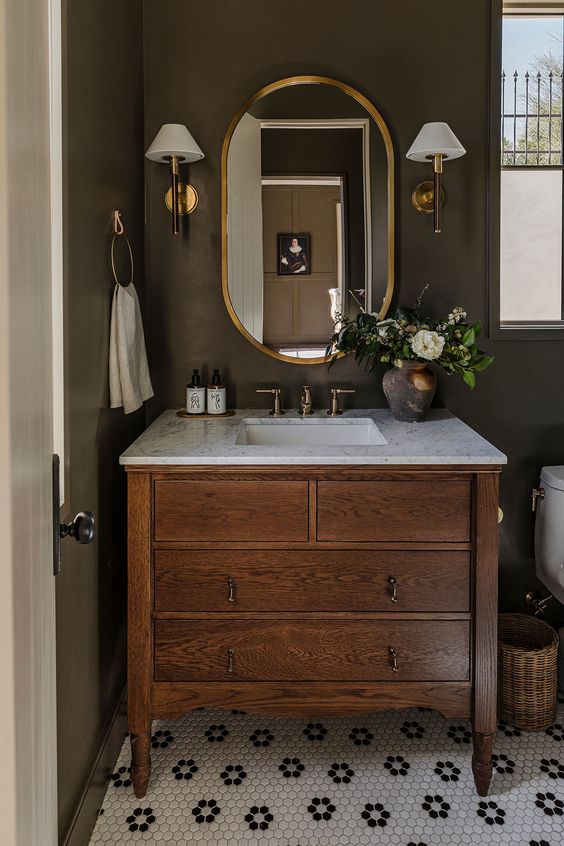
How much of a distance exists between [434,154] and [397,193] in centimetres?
20

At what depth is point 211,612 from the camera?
1.68m

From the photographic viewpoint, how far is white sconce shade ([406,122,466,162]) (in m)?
2.07

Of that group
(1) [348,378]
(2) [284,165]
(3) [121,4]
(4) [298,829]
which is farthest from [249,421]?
(3) [121,4]

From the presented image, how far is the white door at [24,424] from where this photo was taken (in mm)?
588

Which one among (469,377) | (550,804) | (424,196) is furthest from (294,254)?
(550,804)

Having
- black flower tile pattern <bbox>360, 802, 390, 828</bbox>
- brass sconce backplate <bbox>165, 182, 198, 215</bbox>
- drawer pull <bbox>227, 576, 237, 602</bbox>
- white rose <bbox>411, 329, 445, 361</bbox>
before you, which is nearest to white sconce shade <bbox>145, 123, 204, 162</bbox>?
brass sconce backplate <bbox>165, 182, 198, 215</bbox>

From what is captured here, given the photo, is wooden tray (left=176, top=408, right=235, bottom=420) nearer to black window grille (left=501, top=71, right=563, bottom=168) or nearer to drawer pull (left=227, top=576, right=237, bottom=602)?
drawer pull (left=227, top=576, right=237, bottom=602)

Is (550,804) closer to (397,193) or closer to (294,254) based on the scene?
(294,254)

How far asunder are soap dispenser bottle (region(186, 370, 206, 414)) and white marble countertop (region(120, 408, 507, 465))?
22cm

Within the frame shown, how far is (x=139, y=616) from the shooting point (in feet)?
5.48

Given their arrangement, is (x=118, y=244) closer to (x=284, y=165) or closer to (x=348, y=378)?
(x=284, y=165)

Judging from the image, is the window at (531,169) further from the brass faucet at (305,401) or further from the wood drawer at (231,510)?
the wood drawer at (231,510)

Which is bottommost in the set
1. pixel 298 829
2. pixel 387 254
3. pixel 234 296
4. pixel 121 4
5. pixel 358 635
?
pixel 298 829

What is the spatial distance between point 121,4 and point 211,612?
5.82 feet
